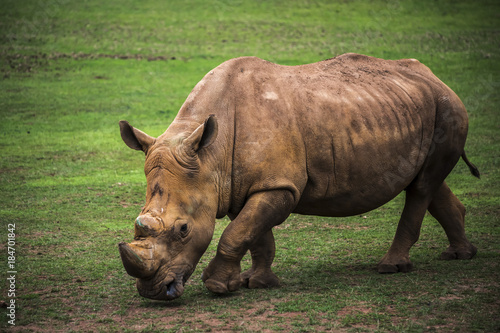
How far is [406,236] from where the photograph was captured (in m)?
7.92

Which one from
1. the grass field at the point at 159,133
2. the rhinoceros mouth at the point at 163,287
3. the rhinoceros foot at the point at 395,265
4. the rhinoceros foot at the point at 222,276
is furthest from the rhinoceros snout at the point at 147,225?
the rhinoceros foot at the point at 395,265

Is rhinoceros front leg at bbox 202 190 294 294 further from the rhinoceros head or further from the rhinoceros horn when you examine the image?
the rhinoceros horn

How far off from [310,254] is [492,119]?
33.7 ft

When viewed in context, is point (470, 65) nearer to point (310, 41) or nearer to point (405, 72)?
point (310, 41)

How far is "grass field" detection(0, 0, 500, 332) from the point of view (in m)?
6.37

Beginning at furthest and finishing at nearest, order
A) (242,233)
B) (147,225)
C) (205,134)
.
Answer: (242,233) < (205,134) < (147,225)

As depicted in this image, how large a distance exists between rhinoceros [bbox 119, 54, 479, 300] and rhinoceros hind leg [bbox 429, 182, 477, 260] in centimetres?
1

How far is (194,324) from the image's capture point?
5988 mm

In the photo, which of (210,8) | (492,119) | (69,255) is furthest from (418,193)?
(210,8)

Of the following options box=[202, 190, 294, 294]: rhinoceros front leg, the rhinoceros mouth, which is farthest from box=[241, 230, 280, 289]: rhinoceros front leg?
the rhinoceros mouth

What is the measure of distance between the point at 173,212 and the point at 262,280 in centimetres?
139

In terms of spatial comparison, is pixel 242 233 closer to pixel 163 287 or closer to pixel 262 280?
pixel 262 280

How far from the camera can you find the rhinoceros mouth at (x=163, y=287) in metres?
Result: 6.22

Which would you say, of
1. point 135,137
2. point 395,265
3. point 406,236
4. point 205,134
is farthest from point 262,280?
point 135,137
